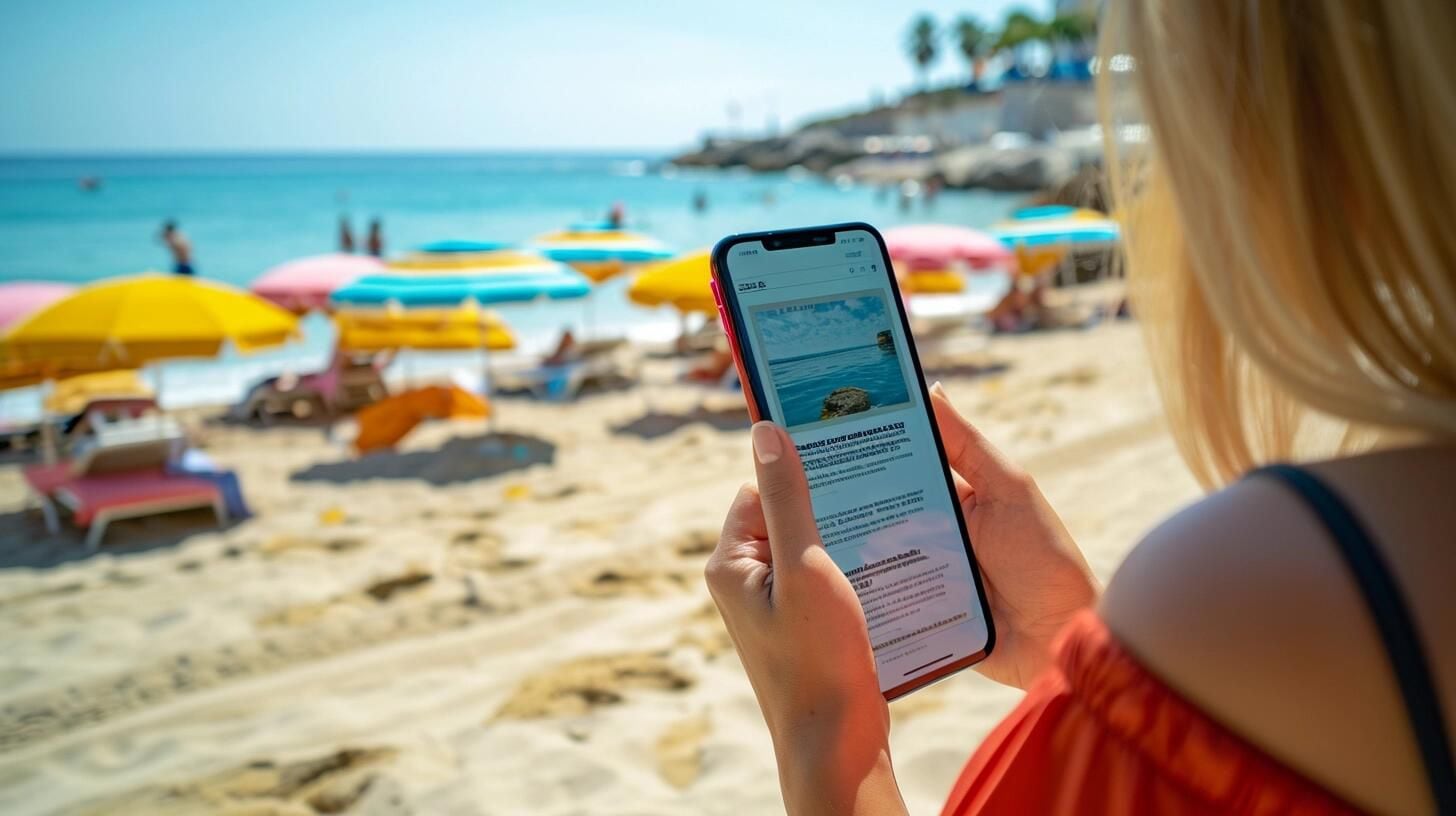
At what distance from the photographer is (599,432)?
29.4 feet

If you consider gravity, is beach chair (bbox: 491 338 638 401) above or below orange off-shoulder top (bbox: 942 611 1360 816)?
below

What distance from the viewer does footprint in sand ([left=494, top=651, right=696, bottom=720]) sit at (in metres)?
3.61

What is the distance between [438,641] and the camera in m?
4.45

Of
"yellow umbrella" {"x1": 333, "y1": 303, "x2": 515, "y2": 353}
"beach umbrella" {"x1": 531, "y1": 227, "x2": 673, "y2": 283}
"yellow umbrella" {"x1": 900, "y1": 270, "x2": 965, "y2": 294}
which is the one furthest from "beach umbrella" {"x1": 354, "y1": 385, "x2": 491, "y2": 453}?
"yellow umbrella" {"x1": 900, "y1": 270, "x2": 965, "y2": 294}

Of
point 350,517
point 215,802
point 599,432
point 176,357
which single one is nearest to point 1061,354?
point 599,432

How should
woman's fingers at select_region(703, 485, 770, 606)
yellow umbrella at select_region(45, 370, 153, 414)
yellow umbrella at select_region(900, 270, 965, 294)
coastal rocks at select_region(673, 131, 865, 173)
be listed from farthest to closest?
coastal rocks at select_region(673, 131, 865, 173), yellow umbrella at select_region(900, 270, 965, 294), yellow umbrella at select_region(45, 370, 153, 414), woman's fingers at select_region(703, 485, 770, 606)

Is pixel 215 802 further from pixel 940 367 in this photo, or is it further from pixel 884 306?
pixel 940 367

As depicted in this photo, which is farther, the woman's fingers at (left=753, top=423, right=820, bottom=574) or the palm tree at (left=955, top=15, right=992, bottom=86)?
the palm tree at (left=955, top=15, right=992, bottom=86)

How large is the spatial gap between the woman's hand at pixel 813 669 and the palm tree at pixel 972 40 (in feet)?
274

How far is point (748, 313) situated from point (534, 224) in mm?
41774

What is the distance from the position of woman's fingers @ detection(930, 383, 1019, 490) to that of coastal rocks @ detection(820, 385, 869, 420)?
127mm

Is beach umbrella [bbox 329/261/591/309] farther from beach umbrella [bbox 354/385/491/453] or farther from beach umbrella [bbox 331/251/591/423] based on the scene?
beach umbrella [bbox 354/385/491/453]

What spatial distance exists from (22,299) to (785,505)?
9.46 m

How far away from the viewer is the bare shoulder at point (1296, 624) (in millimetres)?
556
